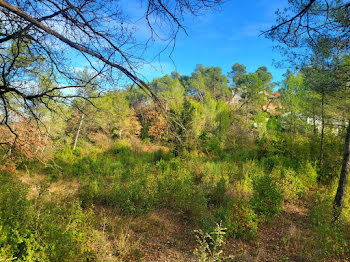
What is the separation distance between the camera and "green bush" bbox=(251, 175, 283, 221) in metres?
4.88

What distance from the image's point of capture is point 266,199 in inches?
199

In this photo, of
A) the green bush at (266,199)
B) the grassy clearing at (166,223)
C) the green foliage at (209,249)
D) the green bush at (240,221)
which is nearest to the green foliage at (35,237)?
the grassy clearing at (166,223)

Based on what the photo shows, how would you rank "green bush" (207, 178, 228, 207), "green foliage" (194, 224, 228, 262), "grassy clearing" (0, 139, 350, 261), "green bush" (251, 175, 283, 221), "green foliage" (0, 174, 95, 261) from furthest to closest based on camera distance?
1. "green bush" (207, 178, 228, 207)
2. "green bush" (251, 175, 283, 221)
3. "grassy clearing" (0, 139, 350, 261)
4. "green foliage" (0, 174, 95, 261)
5. "green foliage" (194, 224, 228, 262)

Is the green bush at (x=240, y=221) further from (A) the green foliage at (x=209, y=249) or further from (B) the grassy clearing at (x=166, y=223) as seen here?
(A) the green foliage at (x=209, y=249)

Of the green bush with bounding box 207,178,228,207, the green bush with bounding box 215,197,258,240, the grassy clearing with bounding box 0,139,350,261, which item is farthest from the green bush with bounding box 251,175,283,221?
the green bush with bounding box 207,178,228,207

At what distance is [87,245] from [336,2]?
5065 millimetres

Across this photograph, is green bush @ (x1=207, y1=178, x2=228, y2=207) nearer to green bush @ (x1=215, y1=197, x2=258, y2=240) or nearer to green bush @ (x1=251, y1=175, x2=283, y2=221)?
green bush @ (x1=251, y1=175, x2=283, y2=221)

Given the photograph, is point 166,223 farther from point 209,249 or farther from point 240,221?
point 209,249

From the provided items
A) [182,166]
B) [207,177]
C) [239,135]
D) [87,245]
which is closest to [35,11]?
[87,245]

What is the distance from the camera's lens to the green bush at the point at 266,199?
488 cm

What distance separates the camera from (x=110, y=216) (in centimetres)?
459

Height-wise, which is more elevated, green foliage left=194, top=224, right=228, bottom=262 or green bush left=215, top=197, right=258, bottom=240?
green foliage left=194, top=224, right=228, bottom=262

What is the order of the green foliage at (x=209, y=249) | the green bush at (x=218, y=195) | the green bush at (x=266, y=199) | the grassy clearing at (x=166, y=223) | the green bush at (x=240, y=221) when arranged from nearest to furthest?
the green foliage at (x=209, y=249)
the grassy clearing at (x=166, y=223)
the green bush at (x=240, y=221)
the green bush at (x=266, y=199)
the green bush at (x=218, y=195)

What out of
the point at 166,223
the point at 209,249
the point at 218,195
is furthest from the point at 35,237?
the point at 218,195
